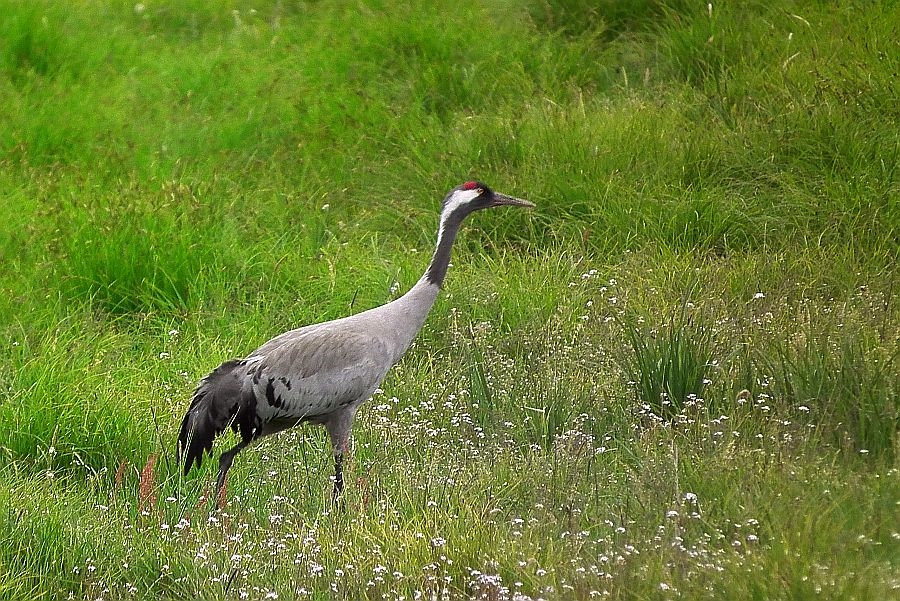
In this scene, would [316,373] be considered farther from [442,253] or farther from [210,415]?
[442,253]

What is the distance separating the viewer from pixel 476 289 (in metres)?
6.58

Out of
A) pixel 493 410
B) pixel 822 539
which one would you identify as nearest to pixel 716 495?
pixel 822 539

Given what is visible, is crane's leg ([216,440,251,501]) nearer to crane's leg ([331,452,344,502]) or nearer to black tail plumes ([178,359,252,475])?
black tail plumes ([178,359,252,475])

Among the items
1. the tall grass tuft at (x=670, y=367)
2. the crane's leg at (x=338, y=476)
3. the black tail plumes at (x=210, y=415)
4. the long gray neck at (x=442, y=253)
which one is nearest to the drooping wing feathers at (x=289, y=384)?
the black tail plumes at (x=210, y=415)

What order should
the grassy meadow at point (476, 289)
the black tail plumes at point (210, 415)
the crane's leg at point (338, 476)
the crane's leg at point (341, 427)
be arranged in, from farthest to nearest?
1. the crane's leg at point (341, 427)
2. the black tail plumes at point (210, 415)
3. the crane's leg at point (338, 476)
4. the grassy meadow at point (476, 289)

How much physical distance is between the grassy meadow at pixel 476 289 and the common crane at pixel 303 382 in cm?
18

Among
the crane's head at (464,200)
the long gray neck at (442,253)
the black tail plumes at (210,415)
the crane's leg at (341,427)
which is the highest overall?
the crane's head at (464,200)

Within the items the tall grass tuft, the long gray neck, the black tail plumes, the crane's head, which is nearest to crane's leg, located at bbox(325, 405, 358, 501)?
the black tail plumes

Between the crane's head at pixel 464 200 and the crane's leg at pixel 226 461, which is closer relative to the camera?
the crane's leg at pixel 226 461

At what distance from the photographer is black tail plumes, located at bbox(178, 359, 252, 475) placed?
5.04 m

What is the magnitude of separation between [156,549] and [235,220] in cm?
A: 334

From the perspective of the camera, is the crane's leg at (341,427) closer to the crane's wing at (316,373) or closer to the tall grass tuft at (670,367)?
the crane's wing at (316,373)

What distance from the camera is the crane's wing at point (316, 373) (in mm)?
5152

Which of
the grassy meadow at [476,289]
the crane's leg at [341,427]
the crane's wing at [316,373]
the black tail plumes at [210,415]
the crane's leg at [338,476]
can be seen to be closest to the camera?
the grassy meadow at [476,289]
